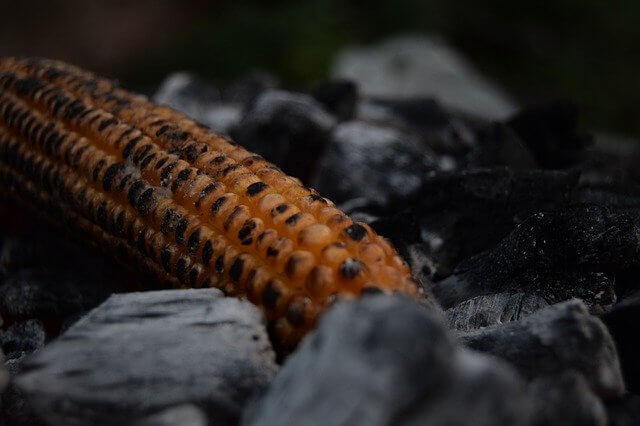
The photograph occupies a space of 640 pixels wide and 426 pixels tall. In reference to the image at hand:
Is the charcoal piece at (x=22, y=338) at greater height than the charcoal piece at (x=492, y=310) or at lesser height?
lesser

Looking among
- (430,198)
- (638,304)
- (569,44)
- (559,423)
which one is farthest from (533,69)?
(559,423)

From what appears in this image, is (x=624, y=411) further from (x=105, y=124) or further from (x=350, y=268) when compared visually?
(x=105, y=124)

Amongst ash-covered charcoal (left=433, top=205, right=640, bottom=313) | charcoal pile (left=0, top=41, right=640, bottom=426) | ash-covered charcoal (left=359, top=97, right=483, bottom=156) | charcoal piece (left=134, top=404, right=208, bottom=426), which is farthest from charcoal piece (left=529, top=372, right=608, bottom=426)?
ash-covered charcoal (left=359, top=97, right=483, bottom=156)

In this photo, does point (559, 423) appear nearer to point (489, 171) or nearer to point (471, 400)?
point (471, 400)

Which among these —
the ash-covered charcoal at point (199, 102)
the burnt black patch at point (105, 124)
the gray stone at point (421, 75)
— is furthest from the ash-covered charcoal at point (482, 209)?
the gray stone at point (421, 75)

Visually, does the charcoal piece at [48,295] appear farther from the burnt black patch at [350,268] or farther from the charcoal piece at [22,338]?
the burnt black patch at [350,268]

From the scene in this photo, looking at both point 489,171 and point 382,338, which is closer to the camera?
point 382,338
